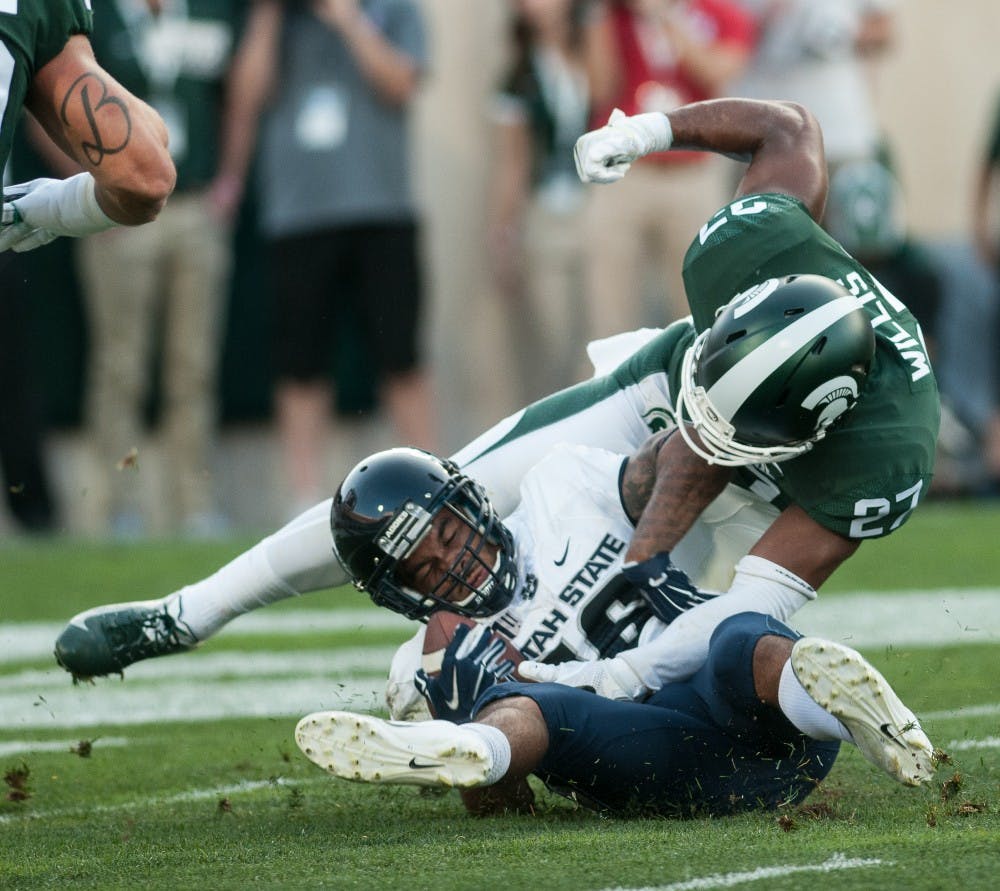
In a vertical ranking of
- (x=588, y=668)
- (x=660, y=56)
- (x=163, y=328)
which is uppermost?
(x=660, y=56)

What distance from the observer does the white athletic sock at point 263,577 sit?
420 cm

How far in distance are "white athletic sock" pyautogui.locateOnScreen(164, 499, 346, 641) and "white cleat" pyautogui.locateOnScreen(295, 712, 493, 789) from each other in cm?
115

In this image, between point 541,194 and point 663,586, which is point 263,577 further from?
point 541,194

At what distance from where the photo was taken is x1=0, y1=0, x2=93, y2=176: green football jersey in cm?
353

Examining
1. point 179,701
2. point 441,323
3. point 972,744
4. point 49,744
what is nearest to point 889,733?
point 972,744

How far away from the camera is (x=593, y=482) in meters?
3.89

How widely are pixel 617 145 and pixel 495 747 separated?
139 cm

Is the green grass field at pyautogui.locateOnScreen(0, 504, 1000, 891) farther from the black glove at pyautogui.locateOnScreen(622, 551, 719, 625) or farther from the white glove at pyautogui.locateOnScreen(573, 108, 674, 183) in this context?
the white glove at pyautogui.locateOnScreen(573, 108, 674, 183)

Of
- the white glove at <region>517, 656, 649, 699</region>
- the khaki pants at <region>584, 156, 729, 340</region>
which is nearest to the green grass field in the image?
the white glove at <region>517, 656, 649, 699</region>

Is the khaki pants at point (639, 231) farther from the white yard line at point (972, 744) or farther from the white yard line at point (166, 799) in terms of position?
the white yard line at point (166, 799)

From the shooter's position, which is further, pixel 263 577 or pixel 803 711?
pixel 263 577

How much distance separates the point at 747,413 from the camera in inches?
135

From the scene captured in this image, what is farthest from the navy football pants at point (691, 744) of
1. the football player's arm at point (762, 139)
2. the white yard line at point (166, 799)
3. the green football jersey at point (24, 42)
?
the green football jersey at point (24, 42)

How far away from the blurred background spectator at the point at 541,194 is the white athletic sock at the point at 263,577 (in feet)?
15.3
